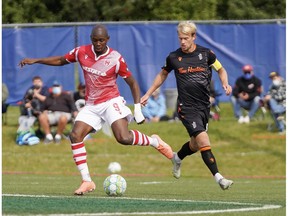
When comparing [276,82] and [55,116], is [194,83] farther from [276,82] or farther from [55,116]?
[276,82]

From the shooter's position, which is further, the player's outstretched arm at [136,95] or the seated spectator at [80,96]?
the seated spectator at [80,96]

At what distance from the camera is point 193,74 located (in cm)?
1384

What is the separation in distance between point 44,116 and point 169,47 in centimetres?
370

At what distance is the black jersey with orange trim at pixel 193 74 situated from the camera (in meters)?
13.8

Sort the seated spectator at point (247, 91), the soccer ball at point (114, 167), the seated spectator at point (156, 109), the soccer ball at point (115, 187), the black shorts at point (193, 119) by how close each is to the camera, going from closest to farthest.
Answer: the soccer ball at point (115, 187), the black shorts at point (193, 119), the soccer ball at point (114, 167), the seated spectator at point (247, 91), the seated spectator at point (156, 109)

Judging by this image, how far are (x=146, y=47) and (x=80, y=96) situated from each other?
7.38ft

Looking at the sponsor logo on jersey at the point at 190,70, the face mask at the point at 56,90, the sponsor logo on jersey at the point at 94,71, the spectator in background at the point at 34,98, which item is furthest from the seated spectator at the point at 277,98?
the sponsor logo on jersey at the point at 94,71

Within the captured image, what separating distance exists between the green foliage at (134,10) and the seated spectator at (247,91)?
9.83 meters

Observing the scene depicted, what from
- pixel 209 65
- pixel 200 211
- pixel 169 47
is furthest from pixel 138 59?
pixel 200 211

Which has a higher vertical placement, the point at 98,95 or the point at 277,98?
the point at 98,95

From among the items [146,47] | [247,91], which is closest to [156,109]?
[146,47]

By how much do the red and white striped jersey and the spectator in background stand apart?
10907 mm

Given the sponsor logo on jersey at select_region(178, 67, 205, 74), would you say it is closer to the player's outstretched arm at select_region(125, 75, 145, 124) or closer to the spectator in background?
the player's outstretched arm at select_region(125, 75, 145, 124)

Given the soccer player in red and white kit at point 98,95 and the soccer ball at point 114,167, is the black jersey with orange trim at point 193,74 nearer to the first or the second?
the soccer player in red and white kit at point 98,95
